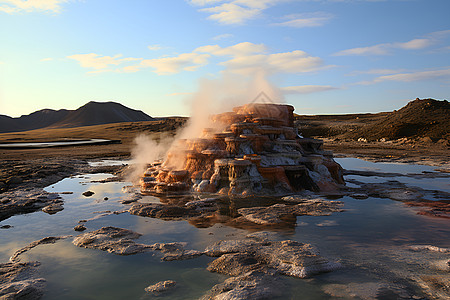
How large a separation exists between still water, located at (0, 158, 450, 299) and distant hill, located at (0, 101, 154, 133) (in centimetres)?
14238

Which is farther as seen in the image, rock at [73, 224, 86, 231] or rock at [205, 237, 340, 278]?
rock at [73, 224, 86, 231]

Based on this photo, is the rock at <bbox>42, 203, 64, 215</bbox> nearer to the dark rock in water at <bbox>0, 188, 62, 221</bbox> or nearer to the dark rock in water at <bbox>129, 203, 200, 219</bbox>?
the dark rock in water at <bbox>0, 188, 62, 221</bbox>

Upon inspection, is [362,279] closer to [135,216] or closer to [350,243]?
[350,243]

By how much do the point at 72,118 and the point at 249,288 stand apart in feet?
538

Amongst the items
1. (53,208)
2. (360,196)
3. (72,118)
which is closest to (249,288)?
(53,208)

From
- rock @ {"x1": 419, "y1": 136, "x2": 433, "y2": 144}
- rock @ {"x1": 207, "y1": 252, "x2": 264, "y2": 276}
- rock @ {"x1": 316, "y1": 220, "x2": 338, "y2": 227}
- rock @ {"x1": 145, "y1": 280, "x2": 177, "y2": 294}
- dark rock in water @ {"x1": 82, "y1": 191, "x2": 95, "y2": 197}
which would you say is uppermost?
rock @ {"x1": 419, "y1": 136, "x2": 433, "y2": 144}

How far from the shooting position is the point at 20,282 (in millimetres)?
6035

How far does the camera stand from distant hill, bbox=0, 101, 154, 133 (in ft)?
474

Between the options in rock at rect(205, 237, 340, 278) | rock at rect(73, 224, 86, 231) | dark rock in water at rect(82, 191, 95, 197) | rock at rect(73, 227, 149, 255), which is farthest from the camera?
dark rock in water at rect(82, 191, 95, 197)

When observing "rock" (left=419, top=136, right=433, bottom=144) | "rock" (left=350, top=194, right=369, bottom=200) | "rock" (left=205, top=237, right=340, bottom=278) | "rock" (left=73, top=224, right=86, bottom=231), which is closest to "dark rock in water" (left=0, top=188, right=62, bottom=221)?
"rock" (left=73, top=224, right=86, bottom=231)

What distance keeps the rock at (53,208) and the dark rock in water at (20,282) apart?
4876 millimetres

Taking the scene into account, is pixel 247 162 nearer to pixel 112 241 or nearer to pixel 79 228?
pixel 112 241

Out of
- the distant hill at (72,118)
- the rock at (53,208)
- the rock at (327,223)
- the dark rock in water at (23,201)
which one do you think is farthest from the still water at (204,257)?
the distant hill at (72,118)

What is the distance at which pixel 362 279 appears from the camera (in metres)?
6.04
